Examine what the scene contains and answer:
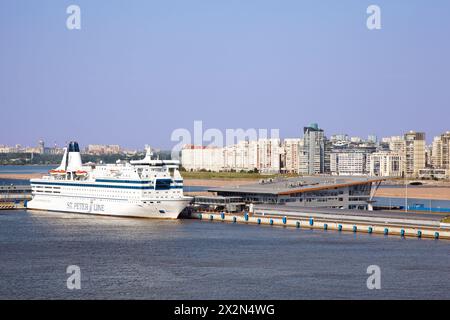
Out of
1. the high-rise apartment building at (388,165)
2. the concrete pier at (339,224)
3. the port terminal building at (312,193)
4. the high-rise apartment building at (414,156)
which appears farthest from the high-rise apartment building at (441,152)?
the concrete pier at (339,224)

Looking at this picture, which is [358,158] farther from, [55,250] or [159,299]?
→ [159,299]

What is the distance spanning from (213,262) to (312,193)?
21.7 metres

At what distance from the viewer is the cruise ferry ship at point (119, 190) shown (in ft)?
153

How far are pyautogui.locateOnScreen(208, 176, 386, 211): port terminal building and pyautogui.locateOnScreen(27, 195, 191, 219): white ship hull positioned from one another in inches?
187

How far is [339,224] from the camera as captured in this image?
41.3 metres

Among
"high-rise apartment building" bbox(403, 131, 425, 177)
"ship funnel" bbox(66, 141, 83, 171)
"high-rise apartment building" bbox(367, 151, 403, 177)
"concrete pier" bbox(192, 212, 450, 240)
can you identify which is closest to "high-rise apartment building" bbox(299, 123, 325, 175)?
"high-rise apartment building" bbox(367, 151, 403, 177)

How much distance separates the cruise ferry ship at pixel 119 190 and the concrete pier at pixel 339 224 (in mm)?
2378

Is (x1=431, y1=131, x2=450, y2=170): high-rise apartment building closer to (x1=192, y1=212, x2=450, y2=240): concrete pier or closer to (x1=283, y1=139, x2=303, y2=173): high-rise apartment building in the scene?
(x1=283, y1=139, x2=303, y2=173): high-rise apartment building

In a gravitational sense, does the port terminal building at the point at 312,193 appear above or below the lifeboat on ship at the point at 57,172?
below

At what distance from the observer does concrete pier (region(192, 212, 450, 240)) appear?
38.2 meters

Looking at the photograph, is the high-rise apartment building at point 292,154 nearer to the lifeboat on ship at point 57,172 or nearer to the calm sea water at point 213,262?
the lifeboat on ship at point 57,172

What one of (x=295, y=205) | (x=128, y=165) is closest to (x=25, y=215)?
(x=128, y=165)

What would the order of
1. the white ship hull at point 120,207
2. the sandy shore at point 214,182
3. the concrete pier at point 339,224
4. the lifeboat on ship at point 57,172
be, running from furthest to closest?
the sandy shore at point 214,182
the lifeboat on ship at point 57,172
the white ship hull at point 120,207
the concrete pier at point 339,224
